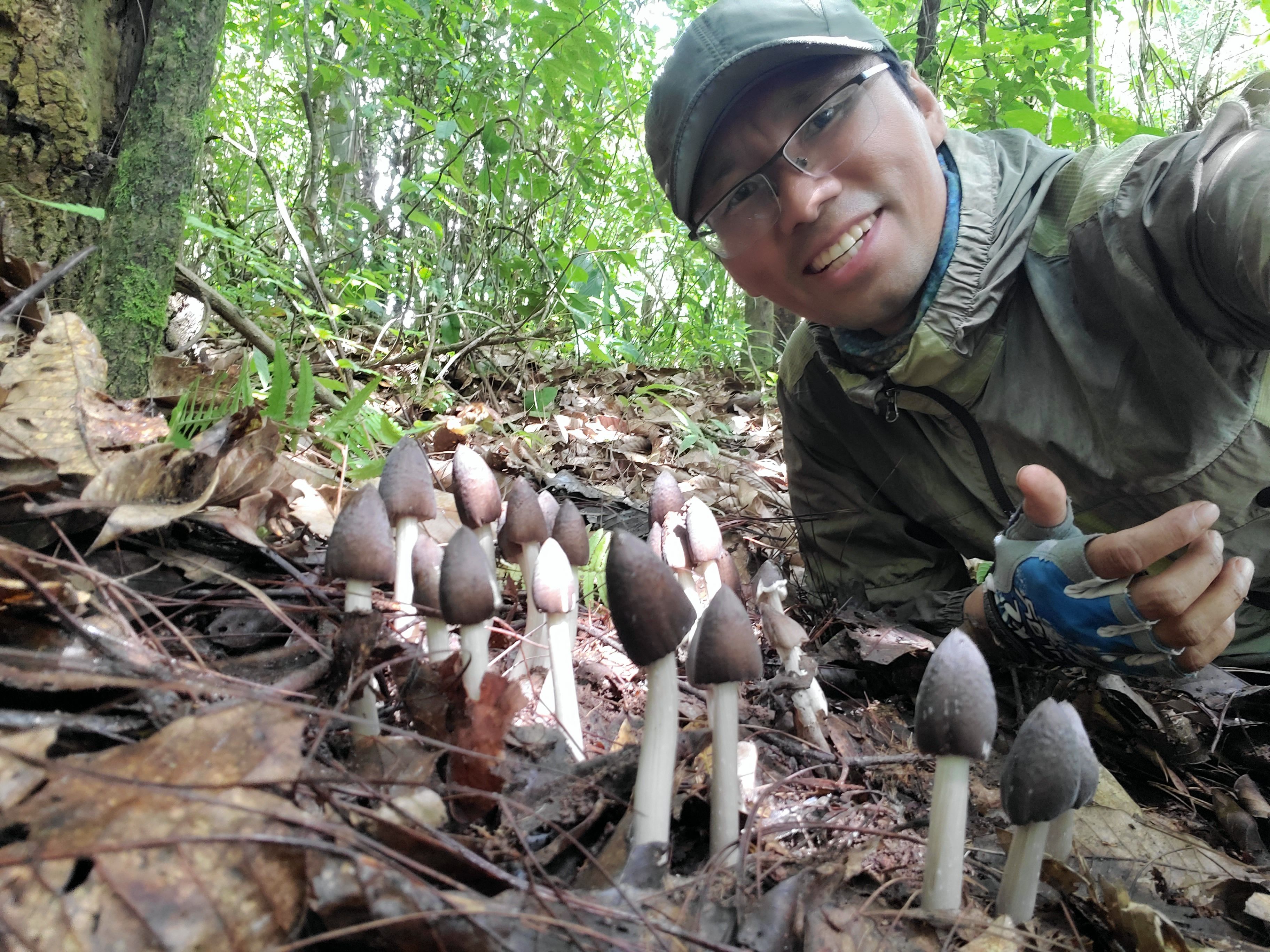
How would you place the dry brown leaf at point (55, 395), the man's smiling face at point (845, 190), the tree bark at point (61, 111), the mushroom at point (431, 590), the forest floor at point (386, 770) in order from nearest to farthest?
the forest floor at point (386, 770) < the dry brown leaf at point (55, 395) < the mushroom at point (431, 590) < the tree bark at point (61, 111) < the man's smiling face at point (845, 190)

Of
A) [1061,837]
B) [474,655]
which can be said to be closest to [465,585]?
[474,655]

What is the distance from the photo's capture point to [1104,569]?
2.44 meters

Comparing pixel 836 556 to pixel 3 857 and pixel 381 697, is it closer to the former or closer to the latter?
pixel 381 697

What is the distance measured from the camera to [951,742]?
1581 millimetres

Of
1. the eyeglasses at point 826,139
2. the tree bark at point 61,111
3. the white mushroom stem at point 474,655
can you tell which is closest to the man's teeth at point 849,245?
the eyeglasses at point 826,139

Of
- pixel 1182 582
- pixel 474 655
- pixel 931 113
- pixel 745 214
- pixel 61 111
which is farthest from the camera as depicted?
pixel 931 113

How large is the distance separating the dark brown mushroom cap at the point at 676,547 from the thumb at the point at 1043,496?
1.23 meters

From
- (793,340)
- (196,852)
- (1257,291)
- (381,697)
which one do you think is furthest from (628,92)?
(196,852)

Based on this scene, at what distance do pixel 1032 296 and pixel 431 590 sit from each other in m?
2.86

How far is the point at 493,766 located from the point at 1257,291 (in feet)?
9.09

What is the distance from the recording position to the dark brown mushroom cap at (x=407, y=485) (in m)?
2.37

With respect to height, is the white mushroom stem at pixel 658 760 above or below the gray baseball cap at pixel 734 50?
below

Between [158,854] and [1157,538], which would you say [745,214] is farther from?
[158,854]

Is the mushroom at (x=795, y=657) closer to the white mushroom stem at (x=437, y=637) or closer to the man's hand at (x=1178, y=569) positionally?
the man's hand at (x=1178, y=569)
